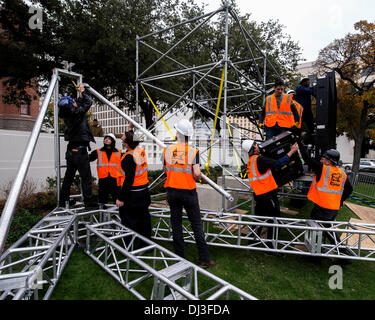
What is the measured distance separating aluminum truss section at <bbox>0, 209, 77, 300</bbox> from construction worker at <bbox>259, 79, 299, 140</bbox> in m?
4.07

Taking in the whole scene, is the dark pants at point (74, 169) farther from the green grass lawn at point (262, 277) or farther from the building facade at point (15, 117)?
the building facade at point (15, 117)

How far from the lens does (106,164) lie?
5.12m

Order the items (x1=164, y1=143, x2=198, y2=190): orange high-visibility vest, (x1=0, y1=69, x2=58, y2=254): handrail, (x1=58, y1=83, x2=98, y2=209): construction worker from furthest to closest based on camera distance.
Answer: (x1=58, y1=83, x2=98, y2=209): construction worker → (x1=164, y1=143, x2=198, y2=190): orange high-visibility vest → (x1=0, y1=69, x2=58, y2=254): handrail

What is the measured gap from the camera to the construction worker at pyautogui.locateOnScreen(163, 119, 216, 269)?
3.44m

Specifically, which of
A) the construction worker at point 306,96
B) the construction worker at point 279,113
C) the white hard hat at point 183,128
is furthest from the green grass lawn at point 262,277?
the construction worker at point 306,96

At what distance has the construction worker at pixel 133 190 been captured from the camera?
3695mm

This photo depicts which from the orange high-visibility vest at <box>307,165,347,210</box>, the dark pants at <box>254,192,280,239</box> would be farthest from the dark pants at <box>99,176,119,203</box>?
the orange high-visibility vest at <box>307,165,347,210</box>

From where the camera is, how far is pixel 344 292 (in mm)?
3209

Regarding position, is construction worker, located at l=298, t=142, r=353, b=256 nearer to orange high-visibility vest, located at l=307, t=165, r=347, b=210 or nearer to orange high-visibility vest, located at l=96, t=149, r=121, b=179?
orange high-visibility vest, located at l=307, t=165, r=347, b=210

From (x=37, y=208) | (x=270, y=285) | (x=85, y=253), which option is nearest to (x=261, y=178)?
(x=270, y=285)

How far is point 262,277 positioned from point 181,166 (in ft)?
6.71

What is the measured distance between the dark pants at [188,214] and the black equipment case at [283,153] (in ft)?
5.71

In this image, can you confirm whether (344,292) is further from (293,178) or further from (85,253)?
(85,253)
